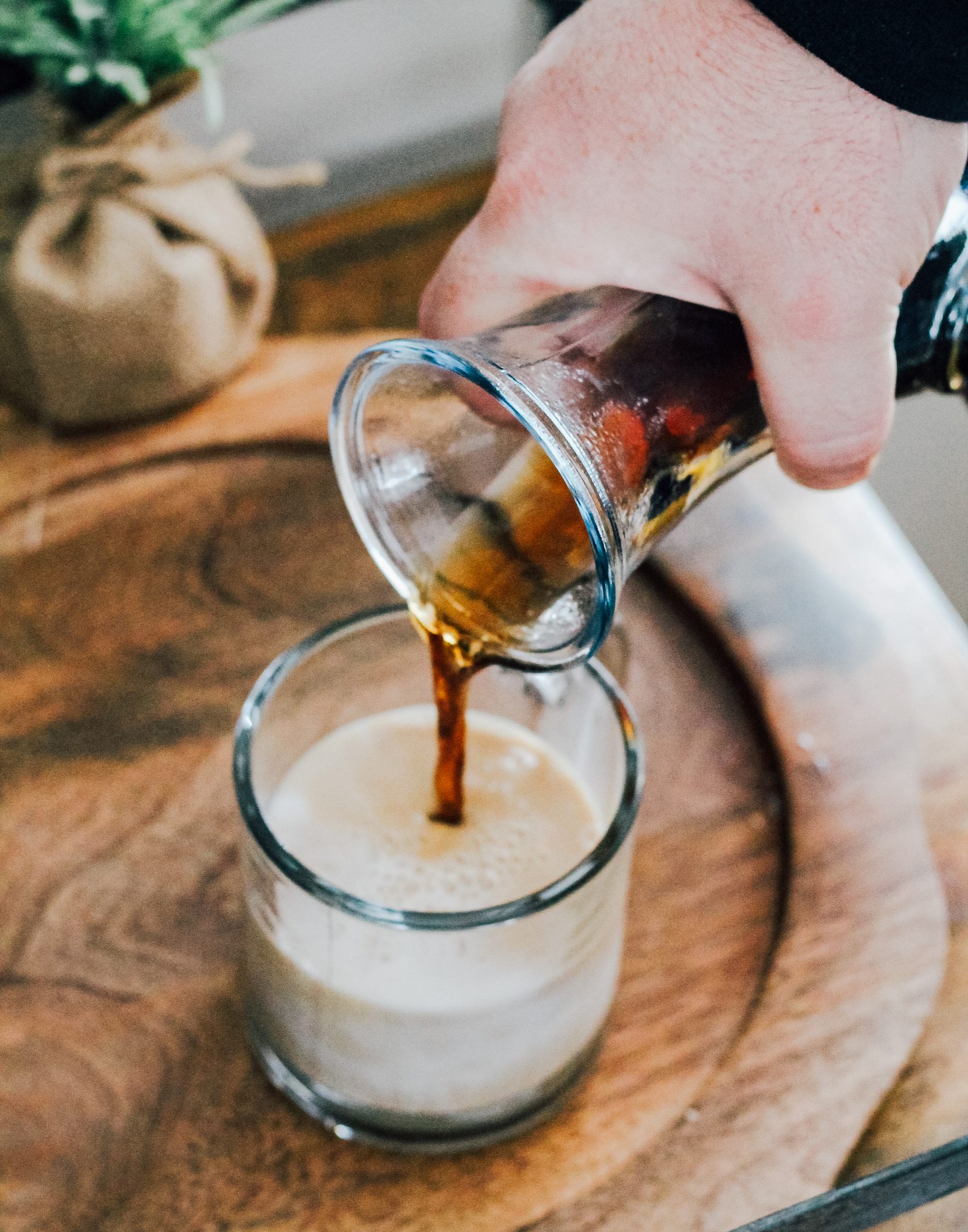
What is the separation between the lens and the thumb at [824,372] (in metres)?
0.47

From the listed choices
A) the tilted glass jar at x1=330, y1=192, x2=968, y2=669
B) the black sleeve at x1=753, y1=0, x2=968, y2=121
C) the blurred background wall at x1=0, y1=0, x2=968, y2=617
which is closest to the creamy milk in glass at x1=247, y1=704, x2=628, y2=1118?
the tilted glass jar at x1=330, y1=192, x2=968, y2=669

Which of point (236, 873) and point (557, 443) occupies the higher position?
point (557, 443)

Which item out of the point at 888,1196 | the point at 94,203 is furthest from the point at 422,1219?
the point at 94,203

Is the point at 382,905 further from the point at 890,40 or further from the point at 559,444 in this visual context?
the point at 890,40

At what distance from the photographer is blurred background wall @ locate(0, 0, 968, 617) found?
1.22 metres

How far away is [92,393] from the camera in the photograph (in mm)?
799

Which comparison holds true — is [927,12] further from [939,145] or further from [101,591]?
[101,591]

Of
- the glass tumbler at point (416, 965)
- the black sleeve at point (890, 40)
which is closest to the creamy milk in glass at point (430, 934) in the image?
the glass tumbler at point (416, 965)

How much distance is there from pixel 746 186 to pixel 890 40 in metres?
0.07

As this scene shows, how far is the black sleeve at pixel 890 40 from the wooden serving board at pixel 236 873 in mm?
335

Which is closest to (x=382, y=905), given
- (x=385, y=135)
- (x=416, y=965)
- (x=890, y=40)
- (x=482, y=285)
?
(x=416, y=965)

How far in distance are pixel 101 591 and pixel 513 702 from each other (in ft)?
0.85

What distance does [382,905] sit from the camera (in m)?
0.52

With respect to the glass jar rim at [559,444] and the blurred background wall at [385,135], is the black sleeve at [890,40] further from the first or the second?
the blurred background wall at [385,135]
